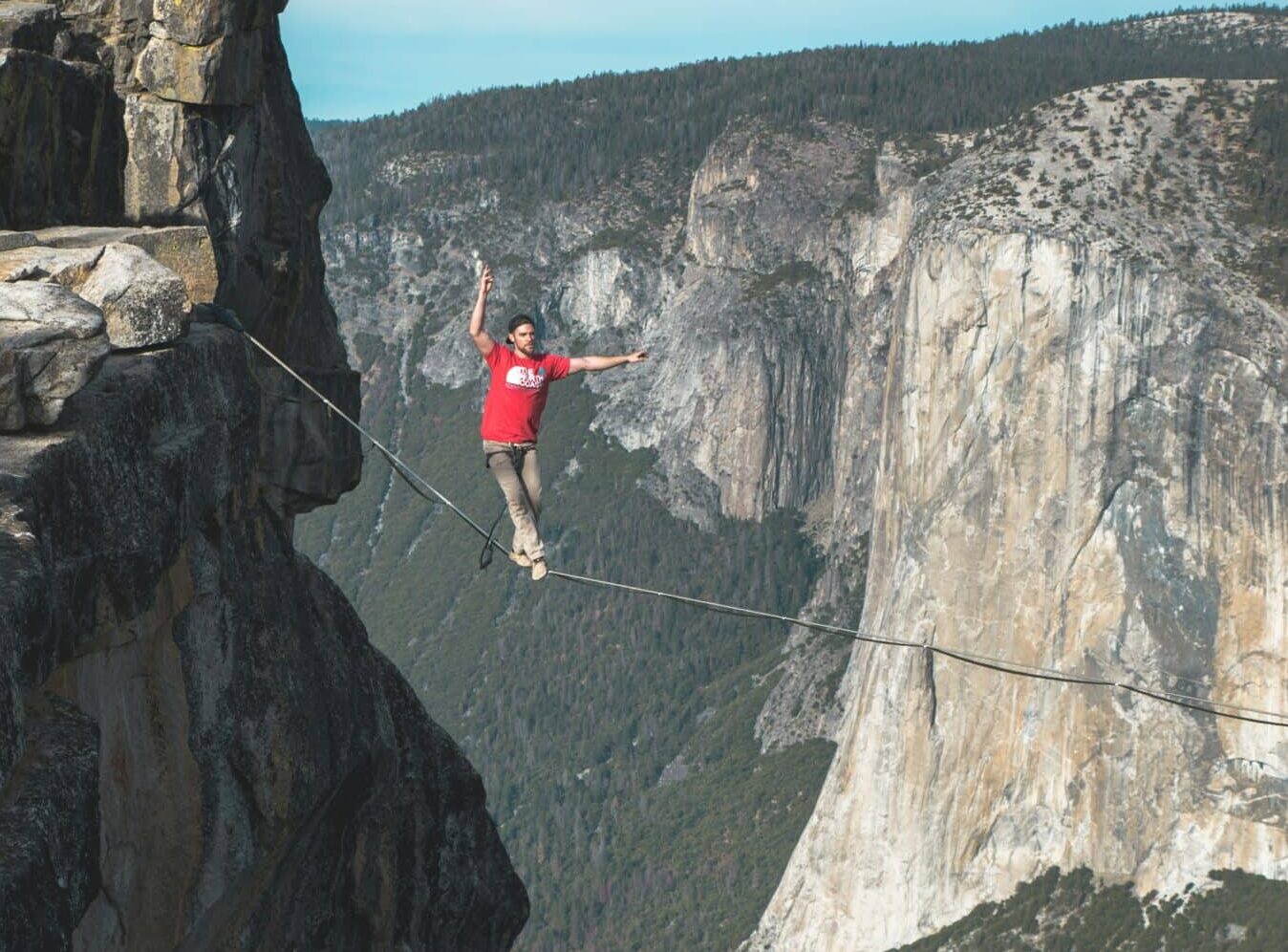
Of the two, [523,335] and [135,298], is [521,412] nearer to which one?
[523,335]

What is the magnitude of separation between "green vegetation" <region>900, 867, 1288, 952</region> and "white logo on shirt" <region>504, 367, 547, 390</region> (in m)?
77.9

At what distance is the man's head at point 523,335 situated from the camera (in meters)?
23.6

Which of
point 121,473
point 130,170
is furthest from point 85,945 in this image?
point 130,170

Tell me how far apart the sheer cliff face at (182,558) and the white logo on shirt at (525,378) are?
3501 mm

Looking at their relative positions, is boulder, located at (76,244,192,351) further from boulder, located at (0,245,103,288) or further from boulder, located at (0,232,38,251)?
boulder, located at (0,232,38,251)

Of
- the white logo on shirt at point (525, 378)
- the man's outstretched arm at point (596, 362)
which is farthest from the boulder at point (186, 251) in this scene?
the man's outstretched arm at point (596, 362)

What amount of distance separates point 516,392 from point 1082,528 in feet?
287

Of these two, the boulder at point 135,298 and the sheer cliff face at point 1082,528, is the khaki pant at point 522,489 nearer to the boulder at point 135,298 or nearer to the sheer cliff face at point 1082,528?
the boulder at point 135,298

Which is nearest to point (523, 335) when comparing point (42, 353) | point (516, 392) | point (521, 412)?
point (516, 392)

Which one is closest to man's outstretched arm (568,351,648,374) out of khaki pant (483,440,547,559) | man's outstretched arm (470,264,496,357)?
man's outstretched arm (470,264,496,357)

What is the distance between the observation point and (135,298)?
1944cm

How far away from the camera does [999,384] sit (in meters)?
111

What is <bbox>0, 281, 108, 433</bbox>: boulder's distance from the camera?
16.3m

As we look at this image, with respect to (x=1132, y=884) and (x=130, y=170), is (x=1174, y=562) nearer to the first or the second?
(x=1132, y=884)
